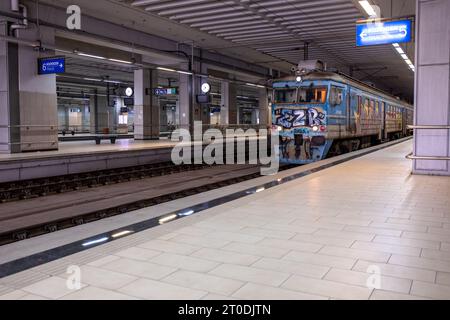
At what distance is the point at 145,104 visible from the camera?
78.5 feet

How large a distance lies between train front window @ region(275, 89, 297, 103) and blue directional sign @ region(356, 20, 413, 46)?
2.74m

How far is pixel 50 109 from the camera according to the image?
15.7 m

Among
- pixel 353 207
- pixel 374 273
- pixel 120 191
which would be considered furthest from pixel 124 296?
pixel 120 191

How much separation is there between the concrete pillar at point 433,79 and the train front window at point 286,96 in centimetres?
474

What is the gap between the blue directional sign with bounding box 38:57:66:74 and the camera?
14229 mm

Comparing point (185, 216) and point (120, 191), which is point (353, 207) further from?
point (120, 191)

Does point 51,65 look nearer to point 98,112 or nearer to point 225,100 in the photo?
point 225,100

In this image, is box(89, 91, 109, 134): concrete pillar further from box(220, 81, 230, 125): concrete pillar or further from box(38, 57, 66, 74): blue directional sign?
box(38, 57, 66, 74): blue directional sign

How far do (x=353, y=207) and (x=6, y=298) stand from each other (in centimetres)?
480

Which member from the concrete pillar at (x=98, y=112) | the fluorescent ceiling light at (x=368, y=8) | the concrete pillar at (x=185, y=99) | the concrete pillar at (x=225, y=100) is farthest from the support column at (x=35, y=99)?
the concrete pillar at (x=98, y=112)

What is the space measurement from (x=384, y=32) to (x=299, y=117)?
11.7ft

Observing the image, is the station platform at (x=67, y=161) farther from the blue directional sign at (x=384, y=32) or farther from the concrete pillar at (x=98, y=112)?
the concrete pillar at (x=98, y=112)

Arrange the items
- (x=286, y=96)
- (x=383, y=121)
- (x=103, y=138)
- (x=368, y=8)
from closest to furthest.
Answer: (x=368, y=8), (x=286, y=96), (x=383, y=121), (x=103, y=138)

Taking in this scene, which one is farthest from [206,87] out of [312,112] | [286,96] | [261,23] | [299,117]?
[312,112]
